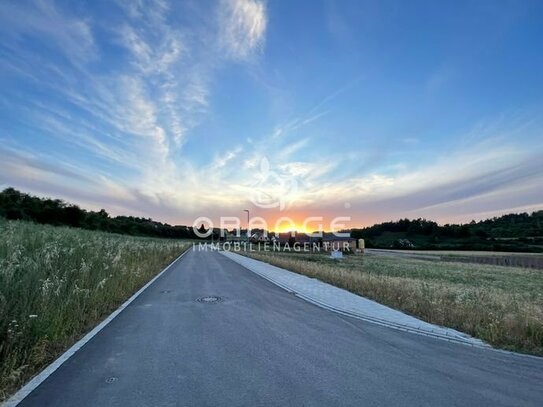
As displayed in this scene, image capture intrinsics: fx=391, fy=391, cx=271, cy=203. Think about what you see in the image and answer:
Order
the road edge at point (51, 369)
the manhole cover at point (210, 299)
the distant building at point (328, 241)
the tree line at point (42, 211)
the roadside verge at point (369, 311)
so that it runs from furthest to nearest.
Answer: the distant building at point (328, 241) → the tree line at point (42, 211) → the manhole cover at point (210, 299) → the roadside verge at point (369, 311) → the road edge at point (51, 369)

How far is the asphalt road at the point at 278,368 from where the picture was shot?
445 cm

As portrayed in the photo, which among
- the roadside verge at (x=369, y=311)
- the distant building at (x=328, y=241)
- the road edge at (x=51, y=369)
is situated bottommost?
the road edge at (x=51, y=369)

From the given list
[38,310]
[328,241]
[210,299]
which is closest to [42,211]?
[210,299]

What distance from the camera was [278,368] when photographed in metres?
5.48

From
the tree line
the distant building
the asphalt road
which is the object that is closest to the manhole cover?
the asphalt road

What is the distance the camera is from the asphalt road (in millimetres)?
4453

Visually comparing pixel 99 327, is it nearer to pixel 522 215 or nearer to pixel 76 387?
pixel 76 387

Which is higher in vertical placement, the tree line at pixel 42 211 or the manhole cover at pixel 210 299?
the tree line at pixel 42 211

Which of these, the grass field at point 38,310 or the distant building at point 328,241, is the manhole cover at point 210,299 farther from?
the distant building at point 328,241

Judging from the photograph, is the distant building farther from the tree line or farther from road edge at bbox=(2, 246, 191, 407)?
road edge at bbox=(2, 246, 191, 407)

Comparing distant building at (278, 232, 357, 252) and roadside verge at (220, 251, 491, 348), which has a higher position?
distant building at (278, 232, 357, 252)

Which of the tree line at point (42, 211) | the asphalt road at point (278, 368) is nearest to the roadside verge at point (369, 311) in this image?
the asphalt road at point (278, 368)

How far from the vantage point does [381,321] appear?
29.2 feet

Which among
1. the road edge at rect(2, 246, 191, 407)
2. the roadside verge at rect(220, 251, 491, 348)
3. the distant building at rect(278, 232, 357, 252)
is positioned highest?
the distant building at rect(278, 232, 357, 252)
